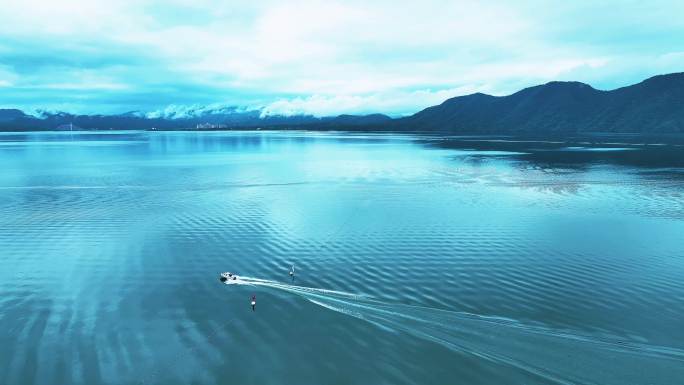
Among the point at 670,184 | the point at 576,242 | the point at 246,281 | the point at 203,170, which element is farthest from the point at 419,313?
the point at 203,170

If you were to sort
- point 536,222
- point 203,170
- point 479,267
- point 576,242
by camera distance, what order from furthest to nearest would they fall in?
point 203,170, point 536,222, point 576,242, point 479,267

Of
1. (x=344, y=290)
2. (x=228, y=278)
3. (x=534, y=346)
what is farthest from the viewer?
(x=228, y=278)

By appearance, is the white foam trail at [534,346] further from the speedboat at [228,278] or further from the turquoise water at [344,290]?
the speedboat at [228,278]

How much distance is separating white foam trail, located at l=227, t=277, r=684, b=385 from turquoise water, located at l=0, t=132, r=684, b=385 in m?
0.09

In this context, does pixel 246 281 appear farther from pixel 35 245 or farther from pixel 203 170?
pixel 203 170

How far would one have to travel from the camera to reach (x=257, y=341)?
20.5 metres

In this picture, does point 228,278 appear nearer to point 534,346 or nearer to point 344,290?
point 344,290

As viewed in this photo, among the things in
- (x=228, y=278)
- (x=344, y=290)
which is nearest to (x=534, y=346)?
(x=344, y=290)

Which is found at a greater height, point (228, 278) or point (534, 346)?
point (228, 278)

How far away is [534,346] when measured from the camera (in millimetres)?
18953

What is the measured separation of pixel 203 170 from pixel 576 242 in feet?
236

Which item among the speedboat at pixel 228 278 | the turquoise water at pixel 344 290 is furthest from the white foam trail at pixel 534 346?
the speedboat at pixel 228 278

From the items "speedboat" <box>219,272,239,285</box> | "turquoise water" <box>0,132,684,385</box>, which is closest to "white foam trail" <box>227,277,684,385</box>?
"turquoise water" <box>0,132,684,385</box>

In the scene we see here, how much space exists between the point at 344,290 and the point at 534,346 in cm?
1030
